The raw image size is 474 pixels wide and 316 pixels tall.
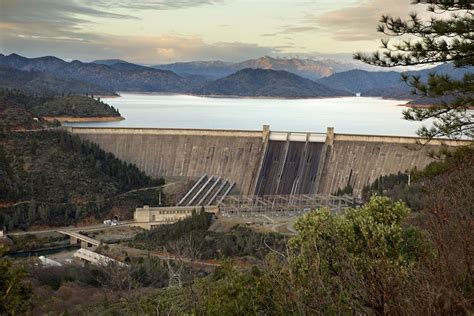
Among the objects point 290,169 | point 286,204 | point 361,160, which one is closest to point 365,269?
point 286,204

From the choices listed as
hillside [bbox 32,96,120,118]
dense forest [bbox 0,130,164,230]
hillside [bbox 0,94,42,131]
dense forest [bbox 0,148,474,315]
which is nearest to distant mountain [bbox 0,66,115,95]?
hillside [bbox 32,96,120,118]

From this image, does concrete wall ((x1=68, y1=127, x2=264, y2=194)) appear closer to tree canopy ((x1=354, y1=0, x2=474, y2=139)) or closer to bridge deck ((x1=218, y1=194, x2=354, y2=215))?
bridge deck ((x1=218, y1=194, x2=354, y2=215))

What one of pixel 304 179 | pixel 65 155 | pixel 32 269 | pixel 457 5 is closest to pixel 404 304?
pixel 457 5

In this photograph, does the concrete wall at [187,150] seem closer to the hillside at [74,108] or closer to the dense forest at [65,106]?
the dense forest at [65,106]

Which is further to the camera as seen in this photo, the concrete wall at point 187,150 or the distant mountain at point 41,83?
the distant mountain at point 41,83

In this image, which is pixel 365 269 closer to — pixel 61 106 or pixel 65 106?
pixel 61 106

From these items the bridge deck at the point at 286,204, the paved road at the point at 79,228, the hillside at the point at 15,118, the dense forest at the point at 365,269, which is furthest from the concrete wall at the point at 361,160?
the hillside at the point at 15,118
